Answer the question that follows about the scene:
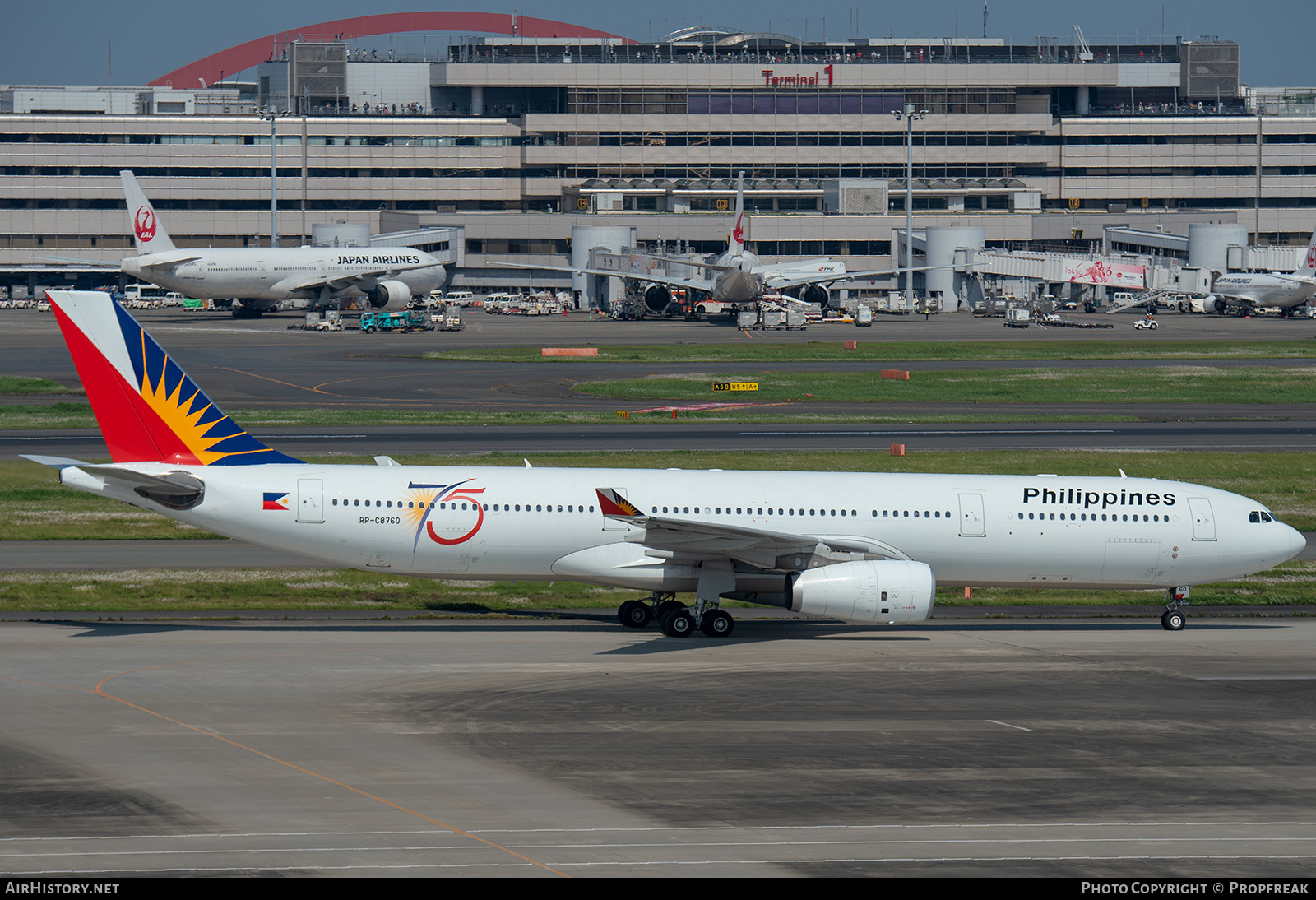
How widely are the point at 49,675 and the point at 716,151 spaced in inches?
6514

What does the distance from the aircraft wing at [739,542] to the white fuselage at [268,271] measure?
353 feet

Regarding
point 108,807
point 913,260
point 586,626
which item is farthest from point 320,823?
point 913,260

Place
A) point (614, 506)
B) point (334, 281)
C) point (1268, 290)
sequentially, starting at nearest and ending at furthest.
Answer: point (614, 506) < point (334, 281) < point (1268, 290)

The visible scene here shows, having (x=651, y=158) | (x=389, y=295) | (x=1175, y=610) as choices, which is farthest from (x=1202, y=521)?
(x=651, y=158)

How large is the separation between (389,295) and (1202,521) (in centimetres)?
10884

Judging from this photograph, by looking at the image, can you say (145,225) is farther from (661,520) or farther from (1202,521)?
(1202,521)

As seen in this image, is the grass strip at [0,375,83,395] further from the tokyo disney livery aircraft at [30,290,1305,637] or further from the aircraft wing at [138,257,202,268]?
the aircraft wing at [138,257,202,268]

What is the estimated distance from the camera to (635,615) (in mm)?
35750

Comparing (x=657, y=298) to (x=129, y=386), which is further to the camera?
(x=657, y=298)

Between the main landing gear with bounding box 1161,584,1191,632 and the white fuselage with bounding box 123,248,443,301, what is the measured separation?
11068 centimetres

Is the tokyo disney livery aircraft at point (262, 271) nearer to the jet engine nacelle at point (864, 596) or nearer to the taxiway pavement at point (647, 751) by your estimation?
the taxiway pavement at point (647, 751)

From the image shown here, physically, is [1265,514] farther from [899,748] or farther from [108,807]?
[108,807]

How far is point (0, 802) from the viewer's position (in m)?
21.7

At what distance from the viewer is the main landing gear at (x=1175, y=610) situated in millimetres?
36188
